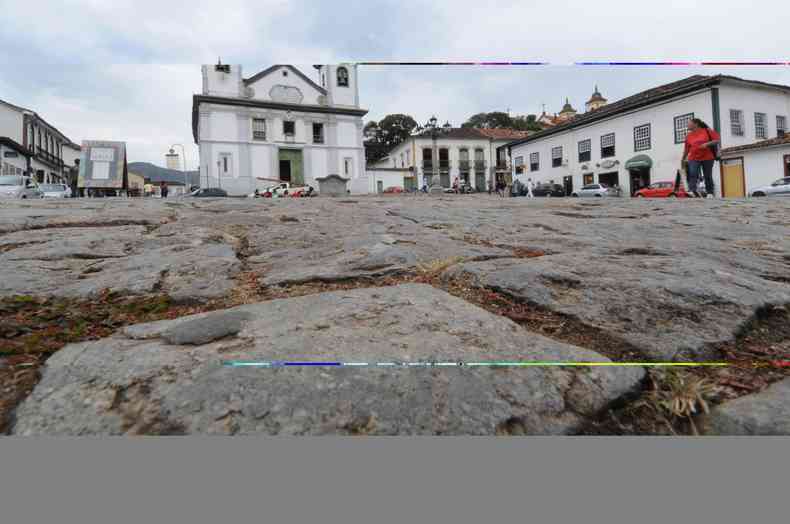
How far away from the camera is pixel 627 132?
22.3 m

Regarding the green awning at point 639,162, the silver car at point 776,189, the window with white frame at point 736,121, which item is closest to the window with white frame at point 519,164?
the green awning at point 639,162

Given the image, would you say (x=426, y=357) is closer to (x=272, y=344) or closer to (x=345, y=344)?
(x=345, y=344)

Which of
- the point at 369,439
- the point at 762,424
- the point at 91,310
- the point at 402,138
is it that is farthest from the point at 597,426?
the point at 402,138

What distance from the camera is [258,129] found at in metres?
31.7

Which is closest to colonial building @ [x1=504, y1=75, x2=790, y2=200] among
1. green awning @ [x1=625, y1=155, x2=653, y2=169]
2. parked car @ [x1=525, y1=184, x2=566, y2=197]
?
green awning @ [x1=625, y1=155, x2=653, y2=169]

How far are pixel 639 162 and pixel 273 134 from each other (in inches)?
903

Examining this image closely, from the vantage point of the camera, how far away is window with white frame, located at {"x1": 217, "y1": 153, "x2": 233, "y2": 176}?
99.5 feet

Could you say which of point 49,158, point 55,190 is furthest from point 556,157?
point 55,190

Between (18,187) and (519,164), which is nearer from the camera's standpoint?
(18,187)

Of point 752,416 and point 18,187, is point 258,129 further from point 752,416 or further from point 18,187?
point 752,416

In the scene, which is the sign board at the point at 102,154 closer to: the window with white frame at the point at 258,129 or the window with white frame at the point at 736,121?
the window with white frame at the point at 736,121

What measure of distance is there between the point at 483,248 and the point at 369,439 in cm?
195

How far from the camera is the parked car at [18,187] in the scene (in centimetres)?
1505

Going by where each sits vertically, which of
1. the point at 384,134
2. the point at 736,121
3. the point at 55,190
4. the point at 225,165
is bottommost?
the point at 55,190
